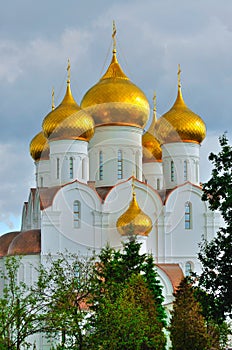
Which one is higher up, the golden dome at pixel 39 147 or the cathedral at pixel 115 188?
the golden dome at pixel 39 147

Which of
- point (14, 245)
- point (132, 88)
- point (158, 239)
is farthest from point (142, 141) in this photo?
point (14, 245)

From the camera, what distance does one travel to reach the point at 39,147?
35.7 meters

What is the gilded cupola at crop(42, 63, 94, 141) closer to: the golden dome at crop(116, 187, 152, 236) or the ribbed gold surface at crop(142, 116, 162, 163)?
the golden dome at crop(116, 187, 152, 236)

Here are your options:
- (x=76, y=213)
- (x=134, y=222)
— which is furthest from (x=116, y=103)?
(x=134, y=222)

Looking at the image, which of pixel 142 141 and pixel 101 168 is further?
pixel 142 141

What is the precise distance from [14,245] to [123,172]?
17.8ft

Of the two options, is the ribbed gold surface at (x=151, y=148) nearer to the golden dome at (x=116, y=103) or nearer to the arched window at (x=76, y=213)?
the golden dome at (x=116, y=103)

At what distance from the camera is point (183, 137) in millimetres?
32594

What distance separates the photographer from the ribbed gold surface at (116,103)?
32.0 meters

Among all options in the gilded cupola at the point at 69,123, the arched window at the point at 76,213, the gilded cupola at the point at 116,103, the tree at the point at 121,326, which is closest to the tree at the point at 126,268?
the tree at the point at 121,326

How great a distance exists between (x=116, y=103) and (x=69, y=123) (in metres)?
2.36

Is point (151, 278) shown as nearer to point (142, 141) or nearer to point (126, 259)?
point (126, 259)

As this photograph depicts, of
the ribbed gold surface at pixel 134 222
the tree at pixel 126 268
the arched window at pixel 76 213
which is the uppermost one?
the arched window at pixel 76 213

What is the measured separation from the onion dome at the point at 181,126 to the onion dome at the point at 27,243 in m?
7.15
